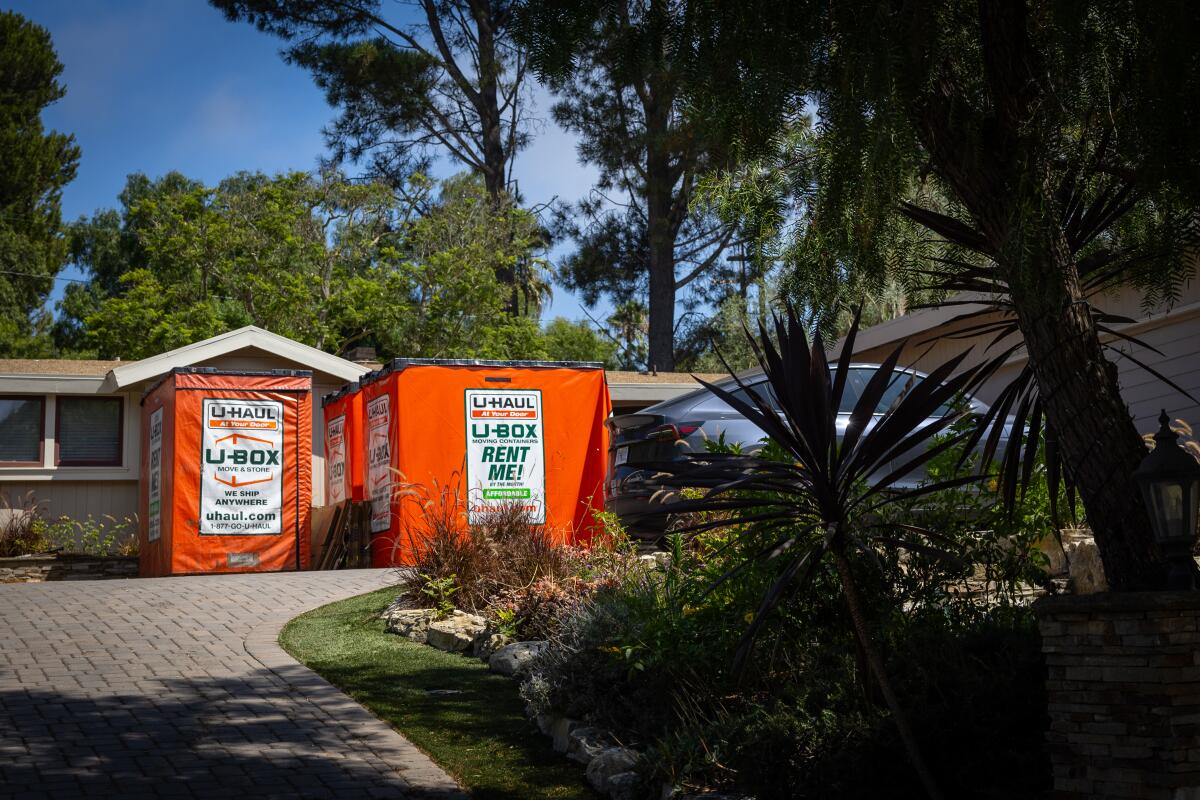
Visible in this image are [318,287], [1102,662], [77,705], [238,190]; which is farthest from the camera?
[238,190]

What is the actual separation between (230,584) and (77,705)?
5.55 m

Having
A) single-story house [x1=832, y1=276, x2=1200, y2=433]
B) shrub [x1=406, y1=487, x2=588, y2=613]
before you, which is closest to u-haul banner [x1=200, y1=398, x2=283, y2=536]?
shrub [x1=406, y1=487, x2=588, y2=613]

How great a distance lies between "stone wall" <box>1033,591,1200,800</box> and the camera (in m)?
4.28

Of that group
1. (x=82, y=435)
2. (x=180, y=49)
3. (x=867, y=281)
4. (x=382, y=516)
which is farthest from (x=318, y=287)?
(x=867, y=281)

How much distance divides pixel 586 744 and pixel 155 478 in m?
11.7

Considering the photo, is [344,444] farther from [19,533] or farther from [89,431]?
[89,431]

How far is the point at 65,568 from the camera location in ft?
58.4

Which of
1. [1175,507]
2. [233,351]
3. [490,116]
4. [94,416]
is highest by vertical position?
[490,116]

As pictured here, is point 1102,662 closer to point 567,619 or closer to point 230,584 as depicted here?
point 567,619

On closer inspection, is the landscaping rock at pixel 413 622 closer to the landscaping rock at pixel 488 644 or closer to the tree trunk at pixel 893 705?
the landscaping rock at pixel 488 644

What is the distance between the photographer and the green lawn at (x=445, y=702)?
605cm

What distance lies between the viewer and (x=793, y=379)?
5.13 meters

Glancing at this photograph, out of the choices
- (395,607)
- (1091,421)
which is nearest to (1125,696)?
(1091,421)

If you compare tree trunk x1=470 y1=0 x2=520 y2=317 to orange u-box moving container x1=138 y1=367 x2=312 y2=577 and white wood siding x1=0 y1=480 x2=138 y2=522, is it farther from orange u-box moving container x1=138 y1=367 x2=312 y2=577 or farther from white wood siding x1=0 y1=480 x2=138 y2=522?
orange u-box moving container x1=138 y1=367 x2=312 y2=577
